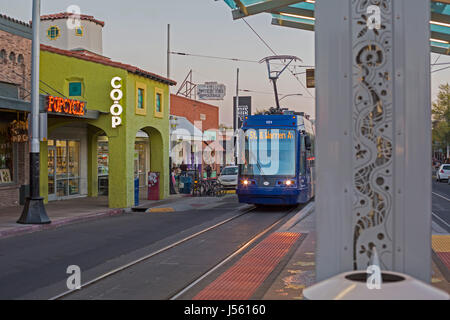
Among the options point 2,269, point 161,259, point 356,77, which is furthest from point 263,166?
point 356,77

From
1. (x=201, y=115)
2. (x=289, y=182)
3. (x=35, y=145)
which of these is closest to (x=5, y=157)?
(x=35, y=145)

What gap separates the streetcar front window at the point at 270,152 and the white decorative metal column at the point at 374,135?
13704 millimetres

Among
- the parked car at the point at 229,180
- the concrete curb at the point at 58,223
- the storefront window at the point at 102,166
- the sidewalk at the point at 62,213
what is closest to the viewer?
the concrete curb at the point at 58,223

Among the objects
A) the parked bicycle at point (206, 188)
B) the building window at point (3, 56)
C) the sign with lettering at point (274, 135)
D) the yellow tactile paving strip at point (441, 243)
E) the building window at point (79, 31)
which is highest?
the building window at point (79, 31)

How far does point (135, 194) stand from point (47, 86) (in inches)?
210

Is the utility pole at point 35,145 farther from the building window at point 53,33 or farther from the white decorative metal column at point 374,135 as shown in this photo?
the building window at point 53,33

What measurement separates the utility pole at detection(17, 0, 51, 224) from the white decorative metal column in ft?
38.9

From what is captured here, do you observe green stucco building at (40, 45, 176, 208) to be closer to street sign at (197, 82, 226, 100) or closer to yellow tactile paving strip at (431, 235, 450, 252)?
yellow tactile paving strip at (431, 235, 450, 252)

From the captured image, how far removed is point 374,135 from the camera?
441 centimetres

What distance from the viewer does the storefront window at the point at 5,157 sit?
755 inches

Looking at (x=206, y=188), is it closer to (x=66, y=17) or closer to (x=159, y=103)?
(x=159, y=103)

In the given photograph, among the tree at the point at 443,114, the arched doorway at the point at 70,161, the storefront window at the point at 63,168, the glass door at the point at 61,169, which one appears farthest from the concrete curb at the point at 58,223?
the tree at the point at 443,114

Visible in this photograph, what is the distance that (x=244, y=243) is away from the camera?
12.0 metres
